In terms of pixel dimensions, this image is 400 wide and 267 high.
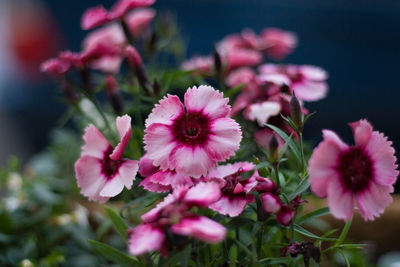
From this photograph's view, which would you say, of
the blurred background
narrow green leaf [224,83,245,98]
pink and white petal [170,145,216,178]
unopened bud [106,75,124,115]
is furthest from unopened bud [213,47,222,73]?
the blurred background

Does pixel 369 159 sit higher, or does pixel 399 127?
pixel 369 159

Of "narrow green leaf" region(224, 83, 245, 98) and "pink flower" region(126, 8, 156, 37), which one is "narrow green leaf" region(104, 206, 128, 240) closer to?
"narrow green leaf" region(224, 83, 245, 98)

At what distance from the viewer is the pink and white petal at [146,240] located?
390 mm

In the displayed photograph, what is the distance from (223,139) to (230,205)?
7 cm

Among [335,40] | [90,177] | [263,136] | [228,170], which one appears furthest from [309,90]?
[335,40]

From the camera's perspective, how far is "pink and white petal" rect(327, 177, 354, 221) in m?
0.44

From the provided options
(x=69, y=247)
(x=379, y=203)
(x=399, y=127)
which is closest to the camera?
(x=379, y=203)

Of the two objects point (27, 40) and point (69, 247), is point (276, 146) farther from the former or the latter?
point (27, 40)

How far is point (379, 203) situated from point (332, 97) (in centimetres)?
187

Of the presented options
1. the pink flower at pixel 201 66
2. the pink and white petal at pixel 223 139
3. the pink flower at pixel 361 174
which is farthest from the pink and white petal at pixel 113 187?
the pink flower at pixel 201 66

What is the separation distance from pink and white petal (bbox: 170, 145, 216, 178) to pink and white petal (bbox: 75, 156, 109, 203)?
0.11 metres

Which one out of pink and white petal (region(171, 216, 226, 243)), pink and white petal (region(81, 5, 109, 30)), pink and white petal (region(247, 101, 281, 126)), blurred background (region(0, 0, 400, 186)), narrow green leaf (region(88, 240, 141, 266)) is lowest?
blurred background (region(0, 0, 400, 186))

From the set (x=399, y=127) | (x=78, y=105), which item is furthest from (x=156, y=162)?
(x=399, y=127)

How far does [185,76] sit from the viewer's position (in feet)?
2.52
